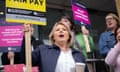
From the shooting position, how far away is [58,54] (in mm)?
4227

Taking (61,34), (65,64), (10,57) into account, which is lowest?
(10,57)

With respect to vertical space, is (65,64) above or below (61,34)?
below

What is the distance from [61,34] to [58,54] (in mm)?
231

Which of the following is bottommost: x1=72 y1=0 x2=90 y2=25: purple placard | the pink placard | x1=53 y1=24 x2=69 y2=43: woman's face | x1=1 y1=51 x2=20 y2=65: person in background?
x1=1 y1=51 x2=20 y2=65: person in background

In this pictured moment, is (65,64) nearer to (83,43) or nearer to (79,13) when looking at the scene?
(83,43)

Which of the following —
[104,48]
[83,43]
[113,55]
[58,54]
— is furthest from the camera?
[83,43]

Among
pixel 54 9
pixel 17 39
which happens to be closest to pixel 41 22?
pixel 17 39

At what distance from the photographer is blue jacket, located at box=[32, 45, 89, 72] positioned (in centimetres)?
414

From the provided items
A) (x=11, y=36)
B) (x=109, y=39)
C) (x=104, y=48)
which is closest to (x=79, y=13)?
(x=109, y=39)

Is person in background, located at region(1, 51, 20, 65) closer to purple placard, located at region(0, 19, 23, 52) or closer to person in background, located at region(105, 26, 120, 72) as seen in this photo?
purple placard, located at region(0, 19, 23, 52)

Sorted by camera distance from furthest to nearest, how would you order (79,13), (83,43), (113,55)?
(79,13), (83,43), (113,55)

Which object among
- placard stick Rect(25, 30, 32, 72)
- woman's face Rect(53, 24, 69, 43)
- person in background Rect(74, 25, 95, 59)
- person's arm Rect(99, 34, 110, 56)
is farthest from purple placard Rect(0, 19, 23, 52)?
placard stick Rect(25, 30, 32, 72)

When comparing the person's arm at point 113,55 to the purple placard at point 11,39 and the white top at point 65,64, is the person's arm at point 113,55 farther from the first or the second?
the purple placard at point 11,39

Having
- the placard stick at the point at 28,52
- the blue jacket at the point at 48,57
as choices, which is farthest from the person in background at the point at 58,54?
the placard stick at the point at 28,52
